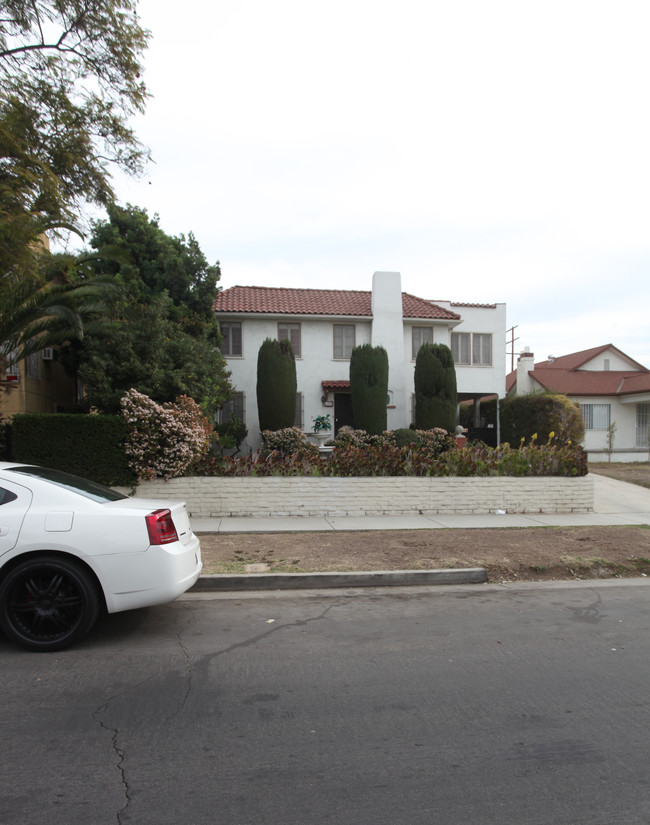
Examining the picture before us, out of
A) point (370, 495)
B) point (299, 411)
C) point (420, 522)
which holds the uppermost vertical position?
point (299, 411)

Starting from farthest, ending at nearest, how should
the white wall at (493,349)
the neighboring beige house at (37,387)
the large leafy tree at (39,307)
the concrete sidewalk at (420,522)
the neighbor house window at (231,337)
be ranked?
the white wall at (493,349) → the neighbor house window at (231,337) → the neighboring beige house at (37,387) → the large leafy tree at (39,307) → the concrete sidewalk at (420,522)

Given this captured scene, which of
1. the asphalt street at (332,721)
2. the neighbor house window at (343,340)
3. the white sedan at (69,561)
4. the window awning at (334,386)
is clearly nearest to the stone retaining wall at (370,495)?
the asphalt street at (332,721)

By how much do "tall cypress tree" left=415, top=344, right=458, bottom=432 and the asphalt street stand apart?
14.9 meters

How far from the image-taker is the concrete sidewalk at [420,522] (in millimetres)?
10273

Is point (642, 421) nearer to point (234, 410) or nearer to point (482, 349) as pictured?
point (482, 349)

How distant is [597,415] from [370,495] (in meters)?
20.6

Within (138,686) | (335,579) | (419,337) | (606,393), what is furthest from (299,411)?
(138,686)

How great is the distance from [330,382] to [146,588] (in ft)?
58.6

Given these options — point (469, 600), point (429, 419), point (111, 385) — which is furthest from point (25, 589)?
point (429, 419)

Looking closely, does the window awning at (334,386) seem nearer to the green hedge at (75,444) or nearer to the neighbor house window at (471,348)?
the neighbor house window at (471,348)

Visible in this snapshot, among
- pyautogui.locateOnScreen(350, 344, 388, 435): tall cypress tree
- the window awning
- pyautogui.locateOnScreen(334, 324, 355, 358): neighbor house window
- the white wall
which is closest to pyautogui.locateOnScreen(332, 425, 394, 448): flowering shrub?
pyautogui.locateOnScreen(350, 344, 388, 435): tall cypress tree

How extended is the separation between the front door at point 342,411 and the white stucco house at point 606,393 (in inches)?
390

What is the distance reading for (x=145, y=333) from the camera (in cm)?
1348

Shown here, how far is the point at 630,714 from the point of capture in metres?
3.77
